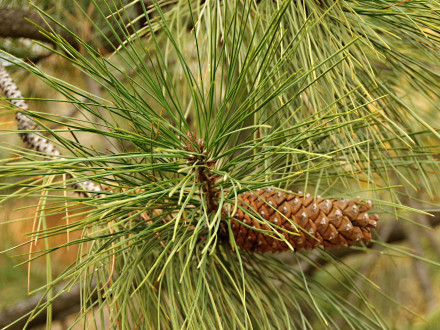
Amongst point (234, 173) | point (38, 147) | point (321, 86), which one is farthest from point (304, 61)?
point (38, 147)

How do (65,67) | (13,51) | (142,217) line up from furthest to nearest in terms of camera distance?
(65,67), (13,51), (142,217)

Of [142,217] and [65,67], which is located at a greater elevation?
[65,67]

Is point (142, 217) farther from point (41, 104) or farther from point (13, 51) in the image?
point (41, 104)

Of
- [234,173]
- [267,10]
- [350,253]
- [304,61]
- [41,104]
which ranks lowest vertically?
[350,253]

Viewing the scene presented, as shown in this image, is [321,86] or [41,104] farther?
[41,104]

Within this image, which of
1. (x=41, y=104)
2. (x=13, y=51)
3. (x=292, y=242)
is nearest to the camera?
(x=292, y=242)

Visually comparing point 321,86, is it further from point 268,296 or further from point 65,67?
point 65,67
